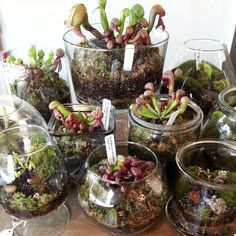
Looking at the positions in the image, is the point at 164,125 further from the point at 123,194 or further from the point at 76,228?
the point at 76,228

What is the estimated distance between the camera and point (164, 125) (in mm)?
642

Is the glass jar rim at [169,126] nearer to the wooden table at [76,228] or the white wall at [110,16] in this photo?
the wooden table at [76,228]

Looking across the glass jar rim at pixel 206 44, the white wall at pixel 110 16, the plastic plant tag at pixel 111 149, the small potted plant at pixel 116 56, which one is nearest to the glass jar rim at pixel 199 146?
the plastic plant tag at pixel 111 149

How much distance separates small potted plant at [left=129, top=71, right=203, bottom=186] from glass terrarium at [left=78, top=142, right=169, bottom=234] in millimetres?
52

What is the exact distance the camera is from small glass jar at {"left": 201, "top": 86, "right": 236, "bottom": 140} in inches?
26.5

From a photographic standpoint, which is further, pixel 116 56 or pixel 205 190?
pixel 116 56

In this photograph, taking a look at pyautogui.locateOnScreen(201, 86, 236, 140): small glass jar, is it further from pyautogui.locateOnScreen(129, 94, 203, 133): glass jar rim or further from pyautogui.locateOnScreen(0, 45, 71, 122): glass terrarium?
pyautogui.locateOnScreen(0, 45, 71, 122): glass terrarium

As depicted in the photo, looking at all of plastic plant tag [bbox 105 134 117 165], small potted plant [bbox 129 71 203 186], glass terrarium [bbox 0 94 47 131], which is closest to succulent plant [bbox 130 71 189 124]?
small potted plant [bbox 129 71 203 186]

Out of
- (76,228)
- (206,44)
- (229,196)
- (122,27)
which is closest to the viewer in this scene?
(229,196)

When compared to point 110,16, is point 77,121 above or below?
below

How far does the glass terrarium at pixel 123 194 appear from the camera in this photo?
558 millimetres

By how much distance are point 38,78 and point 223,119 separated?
43cm

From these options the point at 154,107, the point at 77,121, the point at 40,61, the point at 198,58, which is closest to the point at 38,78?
the point at 40,61

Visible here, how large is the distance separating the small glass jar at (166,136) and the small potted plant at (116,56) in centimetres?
12
